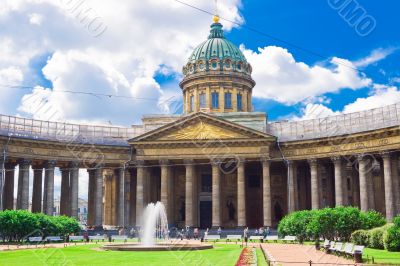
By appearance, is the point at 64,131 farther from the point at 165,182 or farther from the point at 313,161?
the point at 313,161

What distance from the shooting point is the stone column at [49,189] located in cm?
6359

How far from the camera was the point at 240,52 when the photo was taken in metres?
88.8

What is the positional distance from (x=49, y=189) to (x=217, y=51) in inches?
1450

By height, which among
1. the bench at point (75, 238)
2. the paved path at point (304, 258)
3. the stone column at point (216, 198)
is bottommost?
the bench at point (75, 238)

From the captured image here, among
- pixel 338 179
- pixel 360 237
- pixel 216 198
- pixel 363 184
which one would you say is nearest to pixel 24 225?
pixel 216 198

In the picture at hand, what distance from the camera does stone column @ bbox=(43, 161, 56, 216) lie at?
63.6 meters

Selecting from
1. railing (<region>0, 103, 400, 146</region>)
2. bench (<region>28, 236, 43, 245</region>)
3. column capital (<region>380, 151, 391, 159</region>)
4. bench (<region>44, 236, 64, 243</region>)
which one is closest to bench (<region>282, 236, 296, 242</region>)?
column capital (<region>380, 151, 391, 159</region>)

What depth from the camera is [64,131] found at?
6844 centimetres

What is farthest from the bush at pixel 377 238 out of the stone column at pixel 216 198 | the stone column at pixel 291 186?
the stone column at pixel 216 198

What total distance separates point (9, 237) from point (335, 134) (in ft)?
125

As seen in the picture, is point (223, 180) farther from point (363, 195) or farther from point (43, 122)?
point (43, 122)

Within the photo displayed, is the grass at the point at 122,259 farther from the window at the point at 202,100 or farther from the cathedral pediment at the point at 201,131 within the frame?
the window at the point at 202,100

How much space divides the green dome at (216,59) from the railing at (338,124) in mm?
16161

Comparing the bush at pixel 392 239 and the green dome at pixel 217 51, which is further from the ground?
the green dome at pixel 217 51
